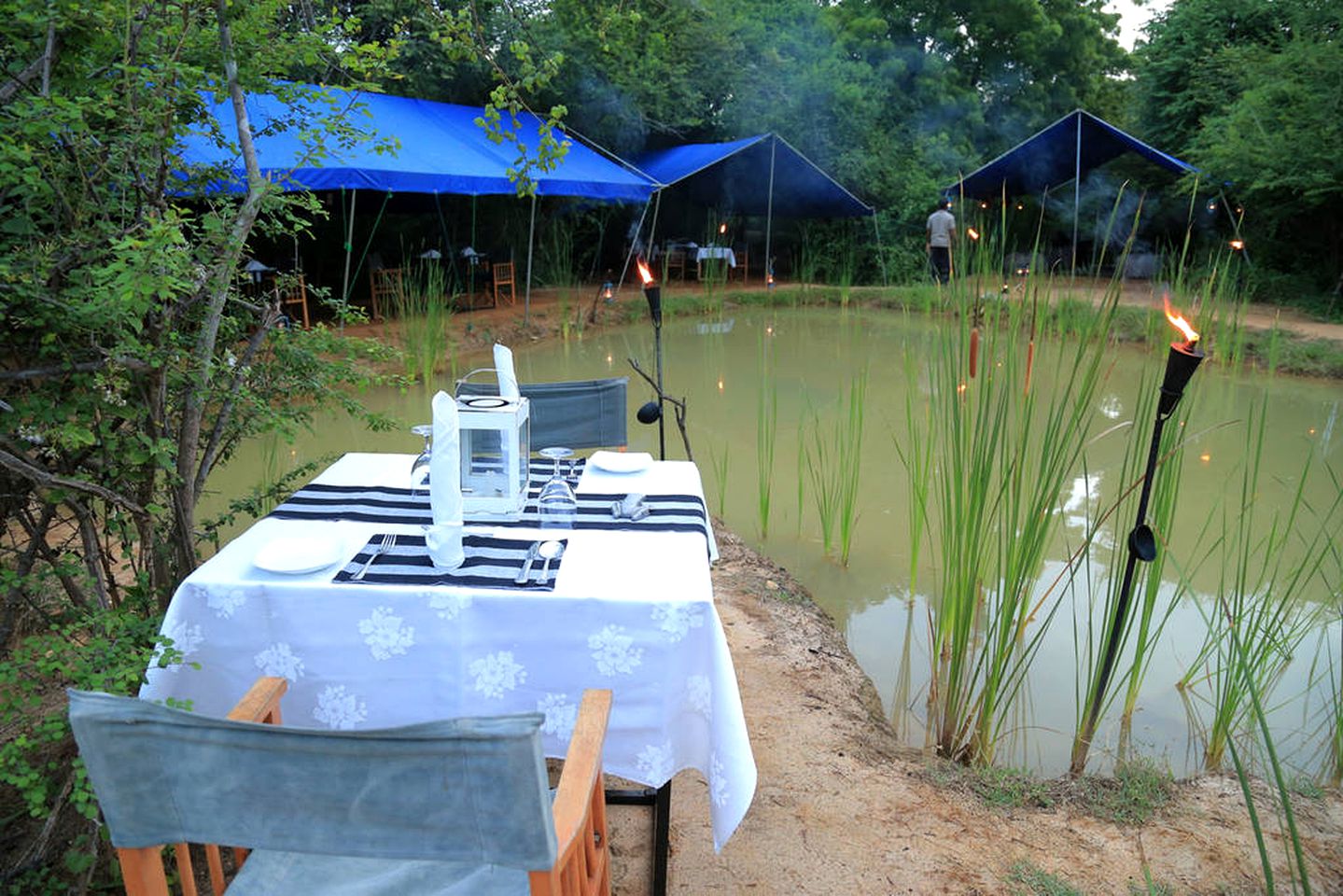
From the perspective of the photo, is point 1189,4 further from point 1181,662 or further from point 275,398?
point 275,398

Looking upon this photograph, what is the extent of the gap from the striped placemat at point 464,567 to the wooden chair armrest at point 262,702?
0.20 metres

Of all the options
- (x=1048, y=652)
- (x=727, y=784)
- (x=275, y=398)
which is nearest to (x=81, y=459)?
(x=275, y=398)

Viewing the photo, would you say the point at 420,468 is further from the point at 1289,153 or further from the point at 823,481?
the point at 1289,153

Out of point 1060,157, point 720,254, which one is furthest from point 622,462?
point 1060,157

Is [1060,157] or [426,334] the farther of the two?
[1060,157]

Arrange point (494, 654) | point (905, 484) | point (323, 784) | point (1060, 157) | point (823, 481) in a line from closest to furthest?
point (323, 784) < point (494, 654) < point (823, 481) < point (905, 484) < point (1060, 157)

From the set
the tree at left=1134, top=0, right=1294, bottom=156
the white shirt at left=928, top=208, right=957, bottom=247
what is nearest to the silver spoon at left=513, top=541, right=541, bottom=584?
the white shirt at left=928, top=208, right=957, bottom=247

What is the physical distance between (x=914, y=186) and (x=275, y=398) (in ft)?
44.4

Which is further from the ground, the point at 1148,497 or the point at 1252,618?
the point at 1148,497

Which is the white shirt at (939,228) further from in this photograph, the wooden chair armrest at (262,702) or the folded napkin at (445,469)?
the wooden chair armrest at (262,702)

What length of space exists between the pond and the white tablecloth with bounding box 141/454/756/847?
0.99 meters

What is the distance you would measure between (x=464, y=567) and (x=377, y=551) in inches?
7.3

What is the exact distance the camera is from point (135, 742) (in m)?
1.06

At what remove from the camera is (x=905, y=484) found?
478 cm
